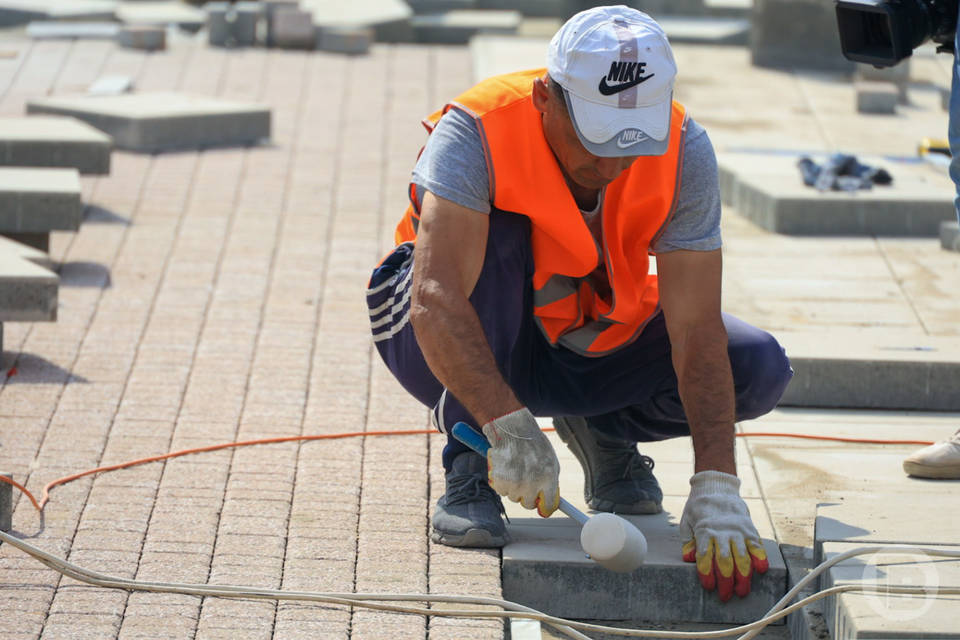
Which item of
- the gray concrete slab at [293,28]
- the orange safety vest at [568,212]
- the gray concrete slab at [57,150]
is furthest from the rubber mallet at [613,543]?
the gray concrete slab at [293,28]

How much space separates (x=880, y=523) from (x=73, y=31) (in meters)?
8.34

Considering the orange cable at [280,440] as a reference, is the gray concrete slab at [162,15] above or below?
below

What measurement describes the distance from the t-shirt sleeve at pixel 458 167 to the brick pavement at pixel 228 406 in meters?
0.86

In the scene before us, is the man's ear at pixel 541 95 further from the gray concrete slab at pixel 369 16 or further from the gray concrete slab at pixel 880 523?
the gray concrete slab at pixel 369 16

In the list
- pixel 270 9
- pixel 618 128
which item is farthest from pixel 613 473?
pixel 270 9

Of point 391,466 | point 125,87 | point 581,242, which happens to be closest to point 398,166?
point 125,87

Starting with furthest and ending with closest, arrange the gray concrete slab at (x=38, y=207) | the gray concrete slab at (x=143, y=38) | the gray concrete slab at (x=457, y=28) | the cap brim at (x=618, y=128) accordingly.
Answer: the gray concrete slab at (x=457, y=28)
the gray concrete slab at (x=143, y=38)
the gray concrete slab at (x=38, y=207)
the cap brim at (x=618, y=128)

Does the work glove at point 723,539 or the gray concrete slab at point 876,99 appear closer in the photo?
the work glove at point 723,539

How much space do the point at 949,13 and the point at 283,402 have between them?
2.35 m

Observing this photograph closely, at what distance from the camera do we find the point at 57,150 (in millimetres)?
6207

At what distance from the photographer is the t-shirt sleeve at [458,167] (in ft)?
10.1

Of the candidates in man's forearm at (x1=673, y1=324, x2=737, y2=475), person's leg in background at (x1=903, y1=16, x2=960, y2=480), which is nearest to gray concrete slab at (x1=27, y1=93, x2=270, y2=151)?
person's leg in background at (x1=903, y1=16, x2=960, y2=480)

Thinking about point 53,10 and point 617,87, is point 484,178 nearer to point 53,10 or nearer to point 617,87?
point 617,87

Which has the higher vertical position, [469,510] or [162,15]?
[469,510]
